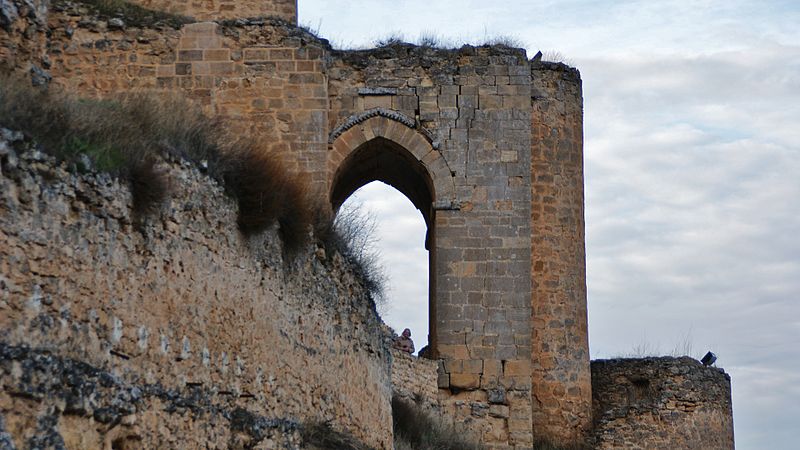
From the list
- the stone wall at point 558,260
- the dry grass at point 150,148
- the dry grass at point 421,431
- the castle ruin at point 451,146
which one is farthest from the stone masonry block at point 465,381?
the dry grass at point 150,148

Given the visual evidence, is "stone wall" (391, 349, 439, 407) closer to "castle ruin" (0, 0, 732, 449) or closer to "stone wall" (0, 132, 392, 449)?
"castle ruin" (0, 0, 732, 449)

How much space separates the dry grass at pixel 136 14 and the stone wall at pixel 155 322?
698 centimetres

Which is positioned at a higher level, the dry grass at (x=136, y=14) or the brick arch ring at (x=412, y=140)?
the dry grass at (x=136, y=14)

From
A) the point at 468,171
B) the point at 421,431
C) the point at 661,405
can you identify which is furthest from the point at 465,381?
the point at 661,405

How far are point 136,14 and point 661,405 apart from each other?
8320mm

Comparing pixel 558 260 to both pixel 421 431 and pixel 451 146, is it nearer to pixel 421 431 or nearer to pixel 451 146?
pixel 451 146

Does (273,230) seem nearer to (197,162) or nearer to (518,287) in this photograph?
(197,162)

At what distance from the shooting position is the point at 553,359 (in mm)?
19906

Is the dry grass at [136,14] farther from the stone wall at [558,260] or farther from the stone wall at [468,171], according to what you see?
the stone wall at [558,260]

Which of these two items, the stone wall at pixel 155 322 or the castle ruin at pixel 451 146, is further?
the castle ruin at pixel 451 146

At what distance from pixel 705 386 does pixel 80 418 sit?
1488 centimetres

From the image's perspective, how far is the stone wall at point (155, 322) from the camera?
6477 mm

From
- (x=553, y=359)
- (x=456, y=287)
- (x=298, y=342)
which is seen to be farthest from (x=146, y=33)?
(x=298, y=342)

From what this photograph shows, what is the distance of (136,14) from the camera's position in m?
17.9
